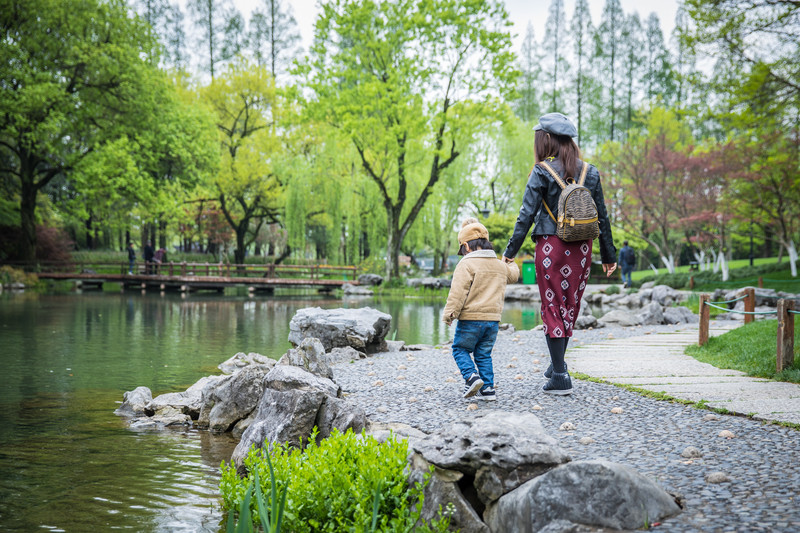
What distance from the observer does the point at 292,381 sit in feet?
14.8

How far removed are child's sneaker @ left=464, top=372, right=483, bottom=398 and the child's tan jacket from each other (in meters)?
0.46

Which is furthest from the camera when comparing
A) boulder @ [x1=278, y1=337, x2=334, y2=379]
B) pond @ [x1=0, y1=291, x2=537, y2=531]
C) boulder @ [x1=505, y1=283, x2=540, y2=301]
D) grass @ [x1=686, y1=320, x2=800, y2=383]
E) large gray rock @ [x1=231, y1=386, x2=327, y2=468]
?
boulder @ [x1=505, y1=283, x2=540, y2=301]

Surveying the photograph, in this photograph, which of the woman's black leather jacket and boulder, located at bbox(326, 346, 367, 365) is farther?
boulder, located at bbox(326, 346, 367, 365)

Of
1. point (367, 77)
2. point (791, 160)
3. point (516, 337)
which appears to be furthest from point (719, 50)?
point (367, 77)

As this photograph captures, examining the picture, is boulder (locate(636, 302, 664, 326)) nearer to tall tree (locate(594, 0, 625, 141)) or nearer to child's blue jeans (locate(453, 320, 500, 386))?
child's blue jeans (locate(453, 320, 500, 386))

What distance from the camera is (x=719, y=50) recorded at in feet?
51.6

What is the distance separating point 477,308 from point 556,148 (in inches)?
54.7

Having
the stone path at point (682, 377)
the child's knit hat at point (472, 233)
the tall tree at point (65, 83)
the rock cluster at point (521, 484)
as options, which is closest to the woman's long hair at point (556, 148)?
the child's knit hat at point (472, 233)

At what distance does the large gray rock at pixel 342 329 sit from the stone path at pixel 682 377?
2.82m

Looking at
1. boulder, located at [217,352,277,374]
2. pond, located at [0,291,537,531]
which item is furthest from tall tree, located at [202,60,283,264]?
boulder, located at [217,352,277,374]

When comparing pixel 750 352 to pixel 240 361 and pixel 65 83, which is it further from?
pixel 65 83

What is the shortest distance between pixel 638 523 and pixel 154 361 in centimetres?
815

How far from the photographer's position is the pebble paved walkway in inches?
99.8

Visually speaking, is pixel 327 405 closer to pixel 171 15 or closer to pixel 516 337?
pixel 516 337
